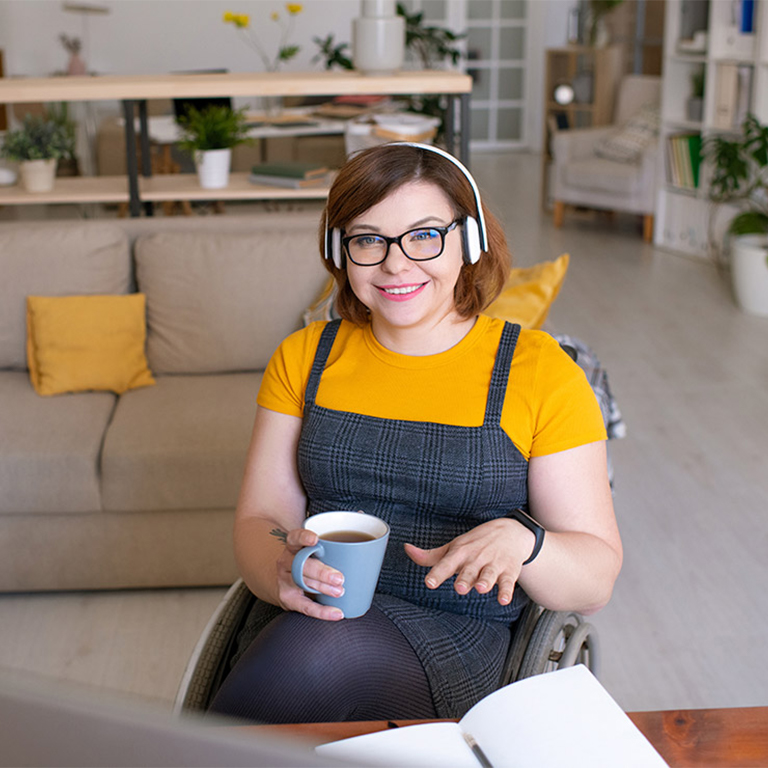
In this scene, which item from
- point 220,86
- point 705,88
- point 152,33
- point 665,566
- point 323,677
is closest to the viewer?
point 323,677

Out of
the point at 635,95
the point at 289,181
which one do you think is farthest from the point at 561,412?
the point at 635,95

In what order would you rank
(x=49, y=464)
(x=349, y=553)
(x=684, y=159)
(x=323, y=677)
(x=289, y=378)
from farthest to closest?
(x=684, y=159) < (x=49, y=464) < (x=289, y=378) < (x=323, y=677) < (x=349, y=553)

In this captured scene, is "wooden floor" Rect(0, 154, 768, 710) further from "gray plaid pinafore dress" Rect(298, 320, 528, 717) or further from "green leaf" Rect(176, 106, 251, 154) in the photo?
"green leaf" Rect(176, 106, 251, 154)

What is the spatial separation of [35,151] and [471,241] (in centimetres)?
235

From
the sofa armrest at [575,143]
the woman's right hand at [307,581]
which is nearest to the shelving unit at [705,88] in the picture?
the sofa armrest at [575,143]

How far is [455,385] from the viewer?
1.25m

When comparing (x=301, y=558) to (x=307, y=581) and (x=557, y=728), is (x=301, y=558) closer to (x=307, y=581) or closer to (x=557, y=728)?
(x=307, y=581)

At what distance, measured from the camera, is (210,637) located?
1248 millimetres

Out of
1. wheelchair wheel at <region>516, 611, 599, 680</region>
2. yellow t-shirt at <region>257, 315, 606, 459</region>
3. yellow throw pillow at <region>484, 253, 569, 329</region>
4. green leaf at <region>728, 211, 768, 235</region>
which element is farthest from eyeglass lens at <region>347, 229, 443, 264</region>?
green leaf at <region>728, 211, 768, 235</region>


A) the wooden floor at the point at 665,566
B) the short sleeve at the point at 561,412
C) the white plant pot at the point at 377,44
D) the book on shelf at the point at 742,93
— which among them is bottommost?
the wooden floor at the point at 665,566

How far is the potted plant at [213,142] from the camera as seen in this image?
3.21 metres

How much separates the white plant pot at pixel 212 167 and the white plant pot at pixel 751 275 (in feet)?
8.47

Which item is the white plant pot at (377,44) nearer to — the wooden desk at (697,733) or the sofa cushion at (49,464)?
the sofa cushion at (49,464)

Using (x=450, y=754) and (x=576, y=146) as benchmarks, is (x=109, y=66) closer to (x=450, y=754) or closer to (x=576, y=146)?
(x=576, y=146)
